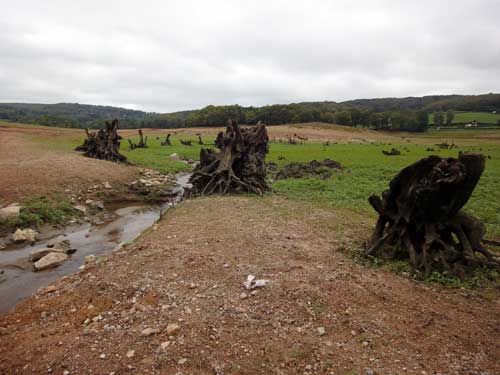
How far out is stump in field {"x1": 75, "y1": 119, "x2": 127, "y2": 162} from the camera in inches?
1152

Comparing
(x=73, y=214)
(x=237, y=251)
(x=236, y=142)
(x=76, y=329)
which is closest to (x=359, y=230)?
Result: (x=237, y=251)

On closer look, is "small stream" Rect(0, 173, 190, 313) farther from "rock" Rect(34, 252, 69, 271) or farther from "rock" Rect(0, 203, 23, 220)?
"rock" Rect(0, 203, 23, 220)

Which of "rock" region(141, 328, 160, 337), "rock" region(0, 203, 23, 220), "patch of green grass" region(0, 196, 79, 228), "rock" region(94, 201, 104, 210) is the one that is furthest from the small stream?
"rock" region(141, 328, 160, 337)

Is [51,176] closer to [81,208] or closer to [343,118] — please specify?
[81,208]

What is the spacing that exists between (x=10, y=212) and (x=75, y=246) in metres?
4.05

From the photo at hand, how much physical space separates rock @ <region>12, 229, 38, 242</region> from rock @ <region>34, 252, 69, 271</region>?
2.48 m

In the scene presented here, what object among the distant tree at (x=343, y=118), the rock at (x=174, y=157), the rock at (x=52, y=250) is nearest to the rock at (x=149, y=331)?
the rock at (x=52, y=250)

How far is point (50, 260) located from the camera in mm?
9570

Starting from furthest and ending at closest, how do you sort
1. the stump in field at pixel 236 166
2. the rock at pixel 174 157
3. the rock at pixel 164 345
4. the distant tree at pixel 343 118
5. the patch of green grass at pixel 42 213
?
the distant tree at pixel 343 118 < the rock at pixel 174 157 < the stump in field at pixel 236 166 < the patch of green grass at pixel 42 213 < the rock at pixel 164 345

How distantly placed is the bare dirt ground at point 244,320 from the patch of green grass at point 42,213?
619 cm

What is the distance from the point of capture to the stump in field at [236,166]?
18.2 m

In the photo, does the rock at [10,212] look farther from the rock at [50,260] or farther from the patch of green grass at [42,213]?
the rock at [50,260]

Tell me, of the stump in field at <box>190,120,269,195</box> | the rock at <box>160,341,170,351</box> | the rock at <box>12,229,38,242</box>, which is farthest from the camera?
the stump in field at <box>190,120,269,195</box>

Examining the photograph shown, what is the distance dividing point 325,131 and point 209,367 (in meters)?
85.8
